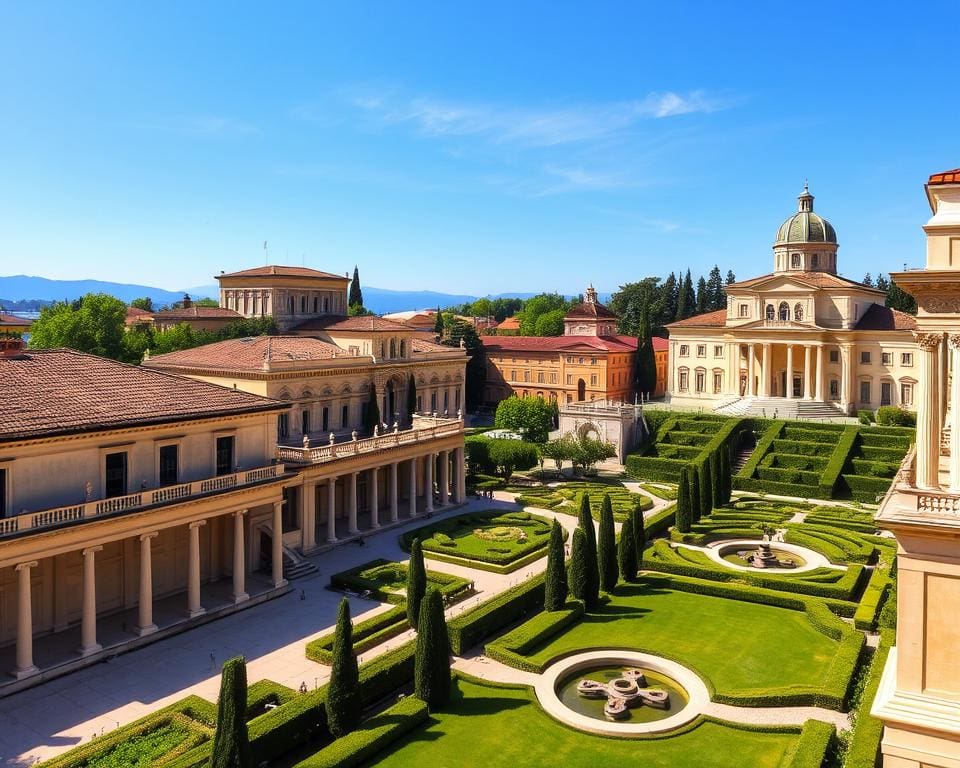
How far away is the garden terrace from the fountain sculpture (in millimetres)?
13457

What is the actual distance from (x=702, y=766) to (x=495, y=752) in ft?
19.3

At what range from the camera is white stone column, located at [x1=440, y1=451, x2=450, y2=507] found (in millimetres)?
54562

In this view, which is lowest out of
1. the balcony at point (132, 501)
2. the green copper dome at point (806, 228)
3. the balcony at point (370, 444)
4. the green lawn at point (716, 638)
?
the green lawn at point (716, 638)

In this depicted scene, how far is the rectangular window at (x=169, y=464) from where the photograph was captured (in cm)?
3238

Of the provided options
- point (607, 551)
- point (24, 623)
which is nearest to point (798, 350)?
point (607, 551)

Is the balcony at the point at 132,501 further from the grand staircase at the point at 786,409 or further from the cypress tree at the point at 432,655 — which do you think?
the grand staircase at the point at 786,409

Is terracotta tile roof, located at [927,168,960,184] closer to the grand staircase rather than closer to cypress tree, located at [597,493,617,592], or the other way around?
cypress tree, located at [597,493,617,592]

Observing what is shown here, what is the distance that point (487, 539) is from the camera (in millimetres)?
45625

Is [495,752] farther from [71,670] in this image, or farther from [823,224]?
[823,224]

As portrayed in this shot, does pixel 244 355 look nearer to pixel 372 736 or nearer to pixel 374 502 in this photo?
pixel 374 502

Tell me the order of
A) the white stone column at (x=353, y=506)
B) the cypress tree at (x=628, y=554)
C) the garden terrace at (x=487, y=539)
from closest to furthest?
the cypress tree at (x=628, y=554), the garden terrace at (x=487, y=539), the white stone column at (x=353, y=506)

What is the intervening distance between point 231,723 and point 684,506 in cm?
3489

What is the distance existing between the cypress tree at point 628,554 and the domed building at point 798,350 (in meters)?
43.8

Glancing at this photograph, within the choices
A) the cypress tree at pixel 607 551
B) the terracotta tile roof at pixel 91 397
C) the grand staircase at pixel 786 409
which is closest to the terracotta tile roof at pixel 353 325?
the terracotta tile roof at pixel 91 397
